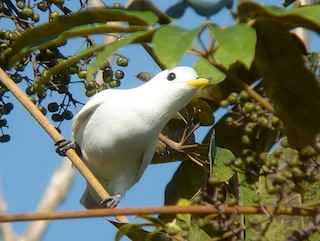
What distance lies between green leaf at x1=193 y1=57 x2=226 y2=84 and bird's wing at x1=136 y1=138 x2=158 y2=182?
1172mm

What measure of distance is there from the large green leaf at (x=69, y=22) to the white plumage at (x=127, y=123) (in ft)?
3.74

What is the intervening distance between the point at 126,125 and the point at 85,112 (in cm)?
14

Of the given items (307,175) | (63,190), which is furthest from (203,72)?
(63,190)

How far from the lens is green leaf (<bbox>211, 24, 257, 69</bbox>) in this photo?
107 cm

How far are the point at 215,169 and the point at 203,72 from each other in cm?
42

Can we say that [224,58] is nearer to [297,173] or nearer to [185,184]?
[297,173]

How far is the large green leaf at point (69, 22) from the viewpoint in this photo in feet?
4.05

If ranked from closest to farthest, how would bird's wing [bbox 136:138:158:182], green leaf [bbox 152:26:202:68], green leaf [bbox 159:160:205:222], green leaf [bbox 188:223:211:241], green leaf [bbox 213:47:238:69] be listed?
green leaf [bbox 152:26:202:68], green leaf [bbox 213:47:238:69], green leaf [bbox 188:223:211:241], green leaf [bbox 159:160:205:222], bird's wing [bbox 136:138:158:182]

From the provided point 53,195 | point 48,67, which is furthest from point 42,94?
point 53,195

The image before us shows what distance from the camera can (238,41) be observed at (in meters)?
1.10

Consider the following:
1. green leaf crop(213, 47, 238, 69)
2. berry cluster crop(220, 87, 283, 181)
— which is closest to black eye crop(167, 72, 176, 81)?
berry cluster crop(220, 87, 283, 181)

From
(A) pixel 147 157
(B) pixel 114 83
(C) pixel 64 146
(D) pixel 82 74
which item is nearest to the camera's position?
(D) pixel 82 74

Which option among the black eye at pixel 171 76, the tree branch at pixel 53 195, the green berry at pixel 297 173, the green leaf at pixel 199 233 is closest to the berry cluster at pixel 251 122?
the green berry at pixel 297 173

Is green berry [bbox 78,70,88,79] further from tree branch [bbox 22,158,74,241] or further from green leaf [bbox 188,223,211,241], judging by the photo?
tree branch [bbox 22,158,74,241]
